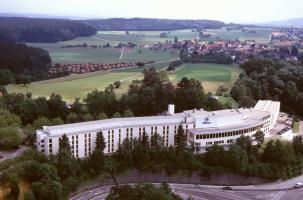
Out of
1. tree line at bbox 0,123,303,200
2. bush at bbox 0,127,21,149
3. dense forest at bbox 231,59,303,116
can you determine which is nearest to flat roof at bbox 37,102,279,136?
tree line at bbox 0,123,303,200

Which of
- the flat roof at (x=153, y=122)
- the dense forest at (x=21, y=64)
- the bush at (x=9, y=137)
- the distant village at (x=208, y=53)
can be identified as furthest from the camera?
the distant village at (x=208, y=53)

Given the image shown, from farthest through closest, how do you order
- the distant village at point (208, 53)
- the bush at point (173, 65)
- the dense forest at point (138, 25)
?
the dense forest at point (138, 25), the distant village at point (208, 53), the bush at point (173, 65)

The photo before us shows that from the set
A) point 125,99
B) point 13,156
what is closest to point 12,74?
point 125,99

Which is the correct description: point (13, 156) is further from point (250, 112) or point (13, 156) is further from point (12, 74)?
point (12, 74)

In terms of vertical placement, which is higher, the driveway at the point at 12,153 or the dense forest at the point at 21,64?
the dense forest at the point at 21,64

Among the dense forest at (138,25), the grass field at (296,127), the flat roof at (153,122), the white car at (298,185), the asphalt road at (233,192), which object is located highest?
the dense forest at (138,25)

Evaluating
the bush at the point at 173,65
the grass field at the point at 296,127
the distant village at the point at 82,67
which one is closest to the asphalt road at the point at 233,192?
the grass field at the point at 296,127

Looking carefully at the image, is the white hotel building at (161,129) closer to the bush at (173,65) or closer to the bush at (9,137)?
Answer: the bush at (9,137)

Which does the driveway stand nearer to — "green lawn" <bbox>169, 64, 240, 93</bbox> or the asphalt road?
the asphalt road

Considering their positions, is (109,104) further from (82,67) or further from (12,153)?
(82,67)
